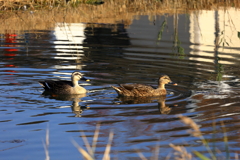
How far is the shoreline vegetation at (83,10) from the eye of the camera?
68.2 ft

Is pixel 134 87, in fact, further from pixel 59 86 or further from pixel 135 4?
pixel 135 4

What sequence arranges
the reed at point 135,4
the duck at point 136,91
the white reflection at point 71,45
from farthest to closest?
the reed at point 135,4 < the white reflection at point 71,45 < the duck at point 136,91

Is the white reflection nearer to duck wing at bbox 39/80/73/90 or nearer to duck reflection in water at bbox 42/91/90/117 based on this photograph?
duck wing at bbox 39/80/73/90

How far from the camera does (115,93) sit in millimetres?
10758

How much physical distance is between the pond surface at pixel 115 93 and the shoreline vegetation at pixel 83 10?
1.47 meters

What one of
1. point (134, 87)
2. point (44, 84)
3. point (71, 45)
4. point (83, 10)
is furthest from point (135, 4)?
point (134, 87)

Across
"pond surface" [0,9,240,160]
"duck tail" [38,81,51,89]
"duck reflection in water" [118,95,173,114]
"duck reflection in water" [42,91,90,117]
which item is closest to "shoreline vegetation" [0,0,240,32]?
"pond surface" [0,9,240,160]

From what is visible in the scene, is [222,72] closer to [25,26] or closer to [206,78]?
[206,78]

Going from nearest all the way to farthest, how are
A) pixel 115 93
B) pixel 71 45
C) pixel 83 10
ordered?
pixel 115 93, pixel 71 45, pixel 83 10

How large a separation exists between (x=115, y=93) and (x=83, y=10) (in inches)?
556

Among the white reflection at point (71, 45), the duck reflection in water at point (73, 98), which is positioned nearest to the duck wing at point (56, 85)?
the duck reflection in water at point (73, 98)

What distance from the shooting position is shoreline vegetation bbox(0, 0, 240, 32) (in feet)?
68.2

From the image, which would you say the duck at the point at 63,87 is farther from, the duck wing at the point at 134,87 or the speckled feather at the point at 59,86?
the duck wing at the point at 134,87

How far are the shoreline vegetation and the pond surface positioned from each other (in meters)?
1.47
